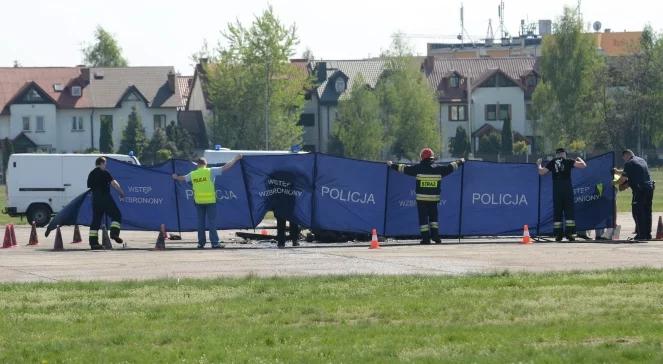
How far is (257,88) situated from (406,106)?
10595 mm

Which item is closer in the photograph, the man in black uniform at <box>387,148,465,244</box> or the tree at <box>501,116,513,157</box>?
the man in black uniform at <box>387,148,465,244</box>

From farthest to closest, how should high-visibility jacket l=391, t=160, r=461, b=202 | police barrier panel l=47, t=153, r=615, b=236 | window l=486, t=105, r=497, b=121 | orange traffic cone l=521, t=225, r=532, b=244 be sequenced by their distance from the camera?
window l=486, t=105, r=497, b=121 < police barrier panel l=47, t=153, r=615, b=236 < orange traffic cone l=521, t=225, r=532, b=244 < high-visibility jacket l=391, t=160, r=461, b=202

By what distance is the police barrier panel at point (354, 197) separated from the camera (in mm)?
26766

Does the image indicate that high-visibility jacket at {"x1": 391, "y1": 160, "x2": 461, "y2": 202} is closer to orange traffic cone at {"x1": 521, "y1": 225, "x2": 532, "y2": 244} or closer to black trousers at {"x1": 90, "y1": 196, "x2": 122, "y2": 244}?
orange traffic cone at {"x1": 521, "y1": 225, "x2": 532, "y2": 244}

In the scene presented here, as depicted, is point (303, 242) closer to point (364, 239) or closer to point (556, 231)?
point (364, 239)

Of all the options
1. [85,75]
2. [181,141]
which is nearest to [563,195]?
[181,141]

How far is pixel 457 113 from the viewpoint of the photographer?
107 meters

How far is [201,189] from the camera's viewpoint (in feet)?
84.7

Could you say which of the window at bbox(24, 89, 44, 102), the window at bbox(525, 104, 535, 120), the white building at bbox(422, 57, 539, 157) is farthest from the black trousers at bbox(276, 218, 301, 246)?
the window at bbox(24, 89, 44, 102)

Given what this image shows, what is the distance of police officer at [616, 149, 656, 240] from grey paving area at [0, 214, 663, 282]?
809 millimetres

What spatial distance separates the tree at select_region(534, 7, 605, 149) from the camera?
96.0 metres

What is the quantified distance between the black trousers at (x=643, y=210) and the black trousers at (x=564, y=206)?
1244 mm

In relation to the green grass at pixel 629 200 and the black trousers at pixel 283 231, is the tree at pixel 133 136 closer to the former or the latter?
the green grass at pixel 629 200

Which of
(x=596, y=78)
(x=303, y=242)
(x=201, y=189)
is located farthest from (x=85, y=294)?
(x=596, y=78)
